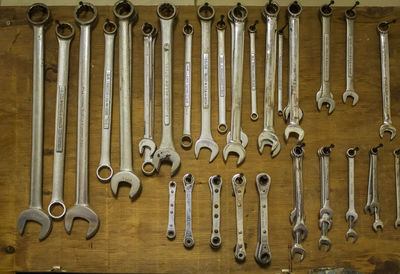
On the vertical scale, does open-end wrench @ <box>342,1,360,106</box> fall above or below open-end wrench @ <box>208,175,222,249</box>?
above

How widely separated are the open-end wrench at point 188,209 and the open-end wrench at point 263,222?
321mm

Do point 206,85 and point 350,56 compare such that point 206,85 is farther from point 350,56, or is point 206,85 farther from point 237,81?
point 350,56

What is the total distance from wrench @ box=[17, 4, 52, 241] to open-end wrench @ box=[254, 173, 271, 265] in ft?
3.30

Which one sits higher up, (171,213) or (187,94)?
(187,94)

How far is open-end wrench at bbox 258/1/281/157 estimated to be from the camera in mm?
2242

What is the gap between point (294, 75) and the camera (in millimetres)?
2285

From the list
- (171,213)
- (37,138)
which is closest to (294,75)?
(171,213)

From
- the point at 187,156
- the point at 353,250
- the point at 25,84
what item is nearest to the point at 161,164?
the point at 187,156

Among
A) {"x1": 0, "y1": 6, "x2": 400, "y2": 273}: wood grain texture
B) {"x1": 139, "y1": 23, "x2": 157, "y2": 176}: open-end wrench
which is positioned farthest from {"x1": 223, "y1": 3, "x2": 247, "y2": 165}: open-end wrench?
{"x1": 139, "y1": 23, "x2": 157, "y2": 176}: open-end wrench

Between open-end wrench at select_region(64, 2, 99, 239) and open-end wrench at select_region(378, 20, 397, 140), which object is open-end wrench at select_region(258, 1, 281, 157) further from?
open-end wrench at select_region(64, 2, 99, 239)

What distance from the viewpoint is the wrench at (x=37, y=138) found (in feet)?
7.09

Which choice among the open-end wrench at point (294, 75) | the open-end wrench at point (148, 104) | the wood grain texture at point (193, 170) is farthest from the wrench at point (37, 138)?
the open-end wrench at point (294, 75)

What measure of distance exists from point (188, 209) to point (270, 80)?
759 millimetres

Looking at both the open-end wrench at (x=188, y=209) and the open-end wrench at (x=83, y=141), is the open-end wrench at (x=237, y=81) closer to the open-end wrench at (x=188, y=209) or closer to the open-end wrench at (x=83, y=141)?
the open-end wrench at (x=188, y=209)
